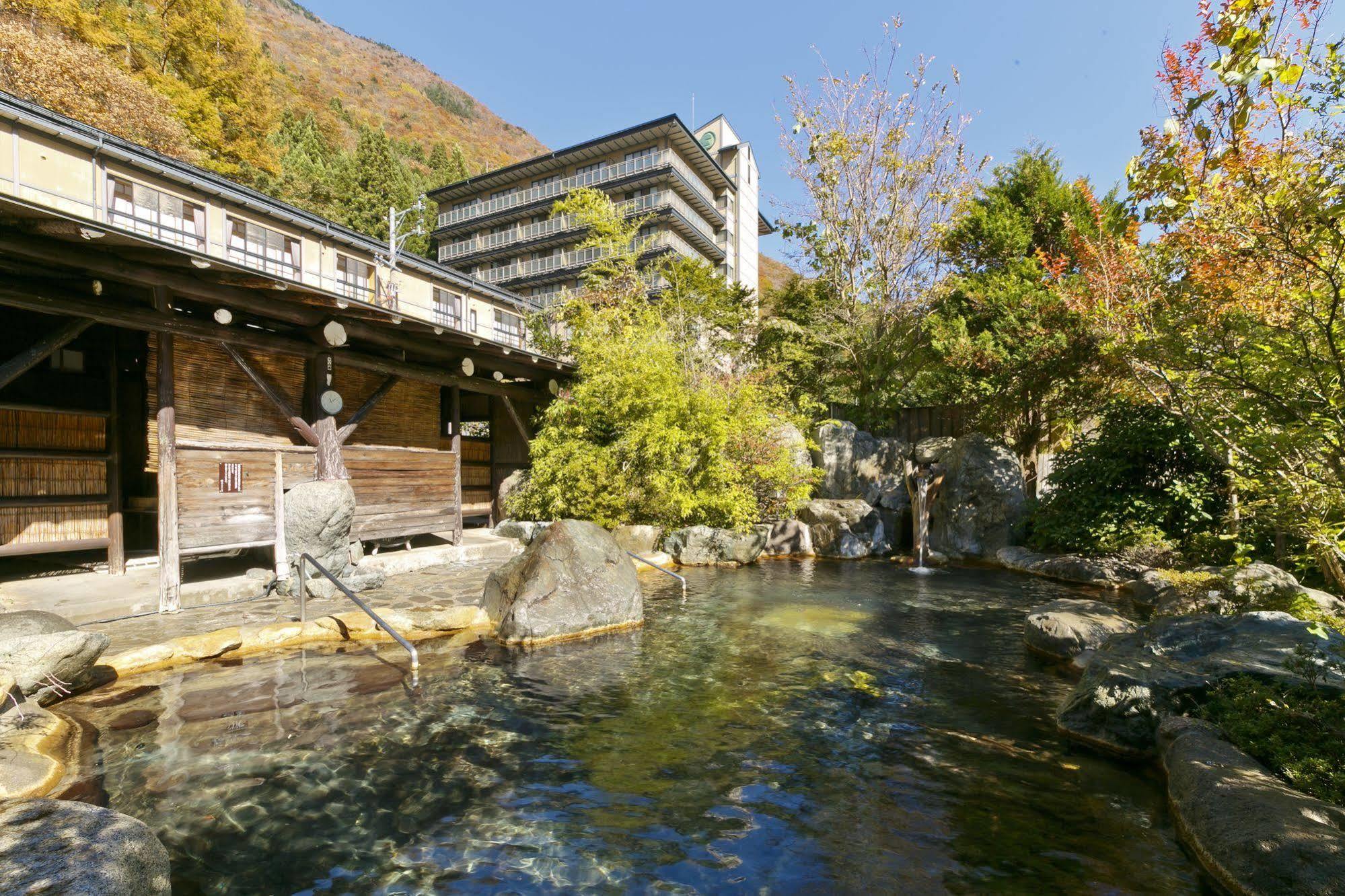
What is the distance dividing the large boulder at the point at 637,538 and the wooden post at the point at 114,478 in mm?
7914

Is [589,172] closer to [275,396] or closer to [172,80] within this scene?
[172,80]

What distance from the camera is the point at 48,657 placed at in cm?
501

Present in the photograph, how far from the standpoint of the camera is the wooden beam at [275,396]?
28.0 ft

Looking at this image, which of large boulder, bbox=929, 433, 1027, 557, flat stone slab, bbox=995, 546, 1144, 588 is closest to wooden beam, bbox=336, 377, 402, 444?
large boulder, bbox=929, 433, 1027, 557

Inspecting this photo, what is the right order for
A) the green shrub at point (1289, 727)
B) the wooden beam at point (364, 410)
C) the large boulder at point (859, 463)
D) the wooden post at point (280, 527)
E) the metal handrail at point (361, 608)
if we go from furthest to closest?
1. the large boulder at point (859, 463)
2. the wooden beam at point (364, 410)
3. the wooden post at point (280, 527)
4. the metal handrail at point (361, 608)
5. the green shrub at point (1289, 727)

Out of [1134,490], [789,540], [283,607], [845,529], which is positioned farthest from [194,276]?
[1134,490]

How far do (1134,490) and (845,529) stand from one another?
567 cm

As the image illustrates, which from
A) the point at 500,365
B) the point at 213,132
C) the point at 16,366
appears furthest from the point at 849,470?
the point at 213,132

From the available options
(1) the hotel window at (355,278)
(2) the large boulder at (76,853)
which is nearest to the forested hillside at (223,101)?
(1) the hotel window at (355,278)

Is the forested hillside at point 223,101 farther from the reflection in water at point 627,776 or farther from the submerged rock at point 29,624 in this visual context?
the reflection in water at point 627,776

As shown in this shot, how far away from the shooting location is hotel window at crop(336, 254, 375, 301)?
1930cm

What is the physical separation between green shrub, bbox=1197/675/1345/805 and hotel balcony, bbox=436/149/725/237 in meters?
33.5

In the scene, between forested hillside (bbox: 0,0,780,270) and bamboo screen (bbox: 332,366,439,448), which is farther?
forested hillside (bbox: 0,0,780,270)

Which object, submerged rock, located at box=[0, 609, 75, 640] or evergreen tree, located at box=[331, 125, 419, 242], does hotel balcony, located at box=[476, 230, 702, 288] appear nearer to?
evergreen tree, located at box=[331, 125, 419, 242]
